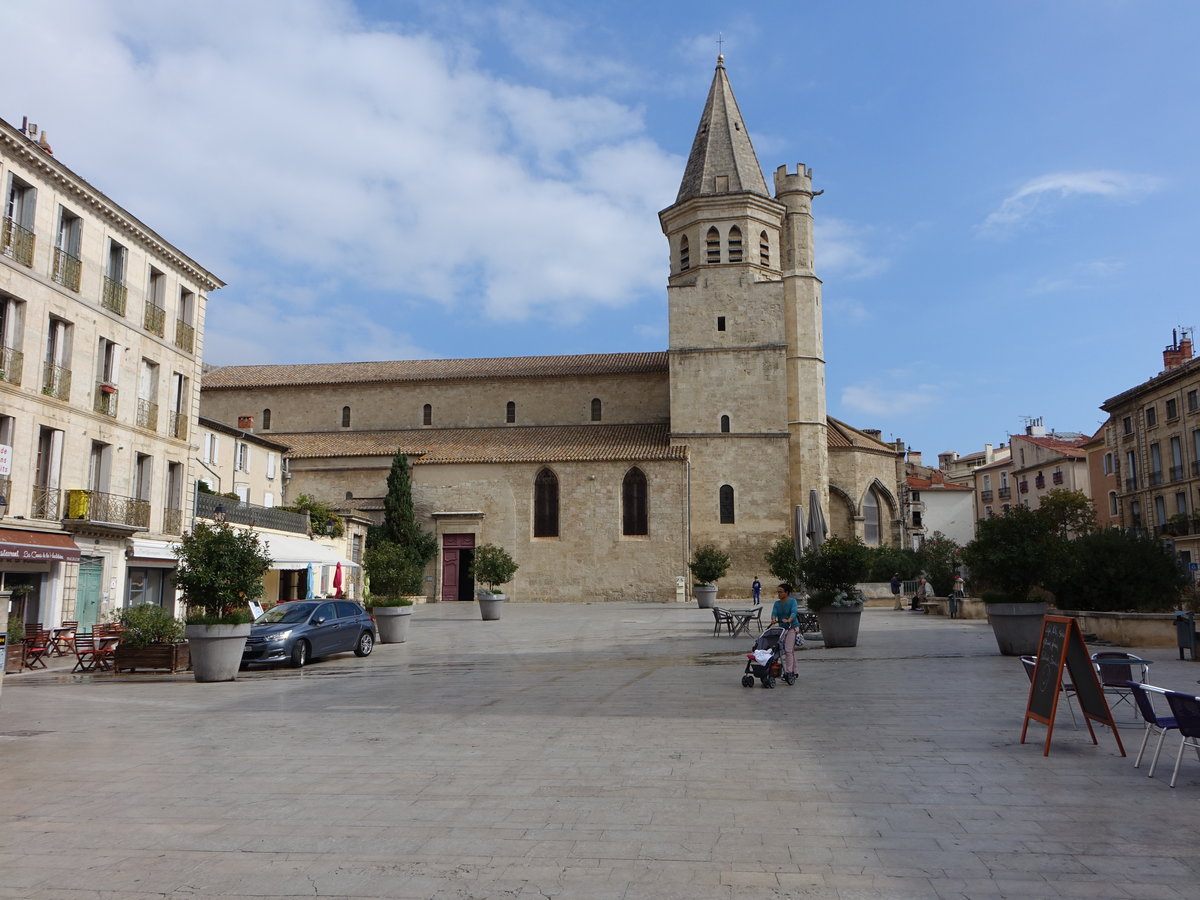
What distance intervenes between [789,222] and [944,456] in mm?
54254

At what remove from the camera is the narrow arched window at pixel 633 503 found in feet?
128

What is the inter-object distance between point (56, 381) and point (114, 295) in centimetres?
285

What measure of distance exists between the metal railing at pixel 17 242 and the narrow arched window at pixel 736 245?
28812 millimetres

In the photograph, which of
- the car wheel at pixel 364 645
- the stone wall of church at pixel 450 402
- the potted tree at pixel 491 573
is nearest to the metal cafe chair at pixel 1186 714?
the car wheel at pixel 364 645

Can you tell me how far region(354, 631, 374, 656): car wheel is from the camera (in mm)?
17672

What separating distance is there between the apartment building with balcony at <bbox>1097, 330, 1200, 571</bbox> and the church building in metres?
10.3

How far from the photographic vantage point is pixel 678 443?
3978 centimetres

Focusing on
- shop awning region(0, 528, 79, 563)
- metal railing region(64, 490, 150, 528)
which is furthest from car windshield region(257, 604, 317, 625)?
metal railing region(64, 490, 150, 528)

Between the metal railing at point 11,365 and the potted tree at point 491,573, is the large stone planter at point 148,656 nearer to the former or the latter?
the metal railing at point 11,365

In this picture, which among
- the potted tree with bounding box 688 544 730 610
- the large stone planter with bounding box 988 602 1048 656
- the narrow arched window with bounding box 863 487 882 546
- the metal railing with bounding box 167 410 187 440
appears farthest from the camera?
the narrow arched window with bounding box 863 487 882 546

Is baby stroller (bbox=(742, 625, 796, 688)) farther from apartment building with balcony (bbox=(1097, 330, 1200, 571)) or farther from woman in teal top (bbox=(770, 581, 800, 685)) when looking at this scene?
apartment building with balcony (bbox=(1097, 330, 1200, 571))

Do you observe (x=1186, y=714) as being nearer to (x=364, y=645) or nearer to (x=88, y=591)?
(x=364, y=645)

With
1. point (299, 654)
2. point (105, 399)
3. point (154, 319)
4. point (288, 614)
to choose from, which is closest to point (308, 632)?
point (299, 654)

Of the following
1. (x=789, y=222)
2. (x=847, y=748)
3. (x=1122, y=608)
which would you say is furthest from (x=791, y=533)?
(x=847, y=748)
